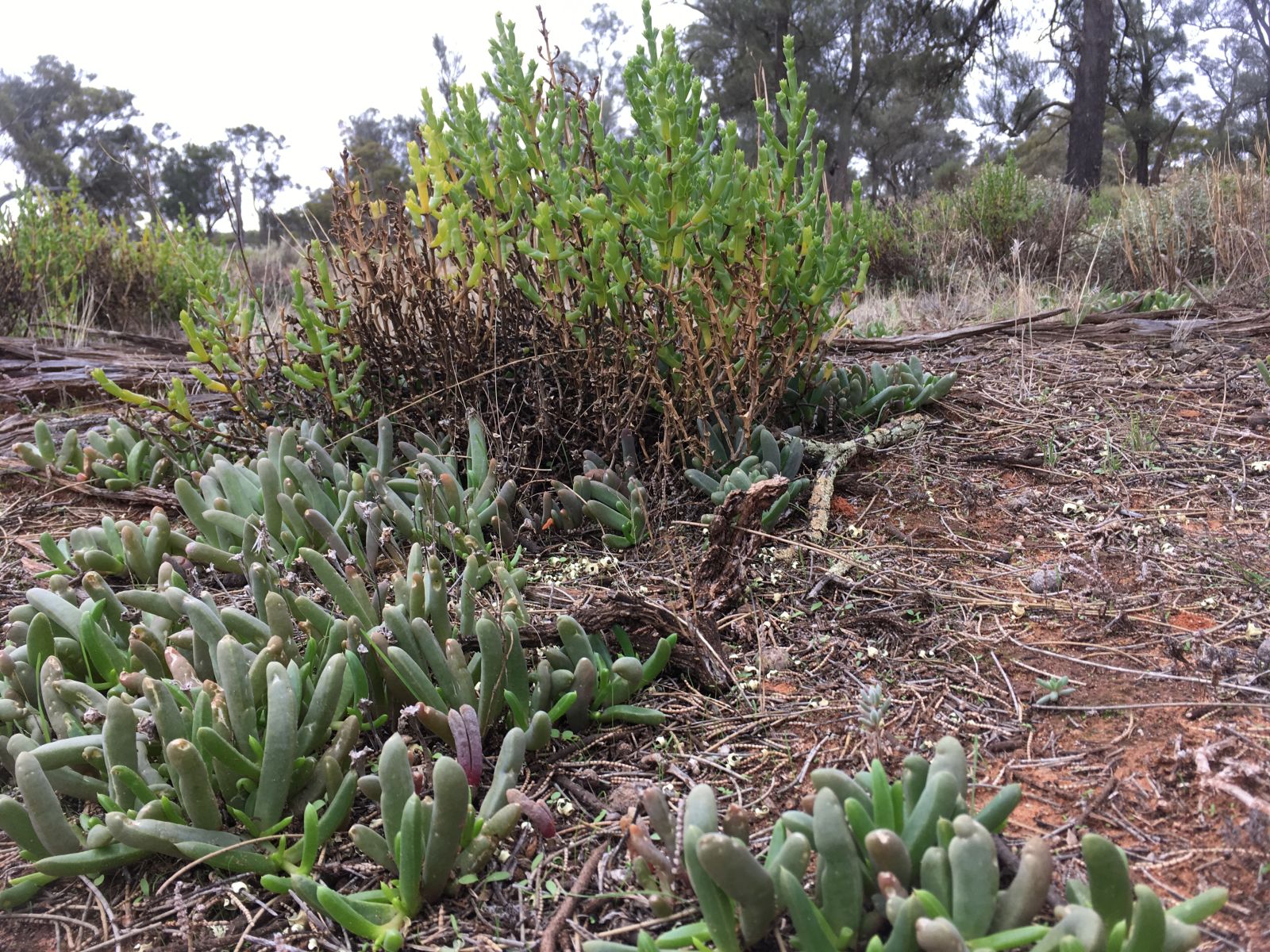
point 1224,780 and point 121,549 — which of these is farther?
point 121,549

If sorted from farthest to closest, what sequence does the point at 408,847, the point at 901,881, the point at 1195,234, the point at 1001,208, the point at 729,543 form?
the point at 1001,208, the point at 1195,234, the point at 729,543, the point at 408,847, the point at 901,881

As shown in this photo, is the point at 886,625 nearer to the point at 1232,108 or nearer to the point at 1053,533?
the point at 1053,533

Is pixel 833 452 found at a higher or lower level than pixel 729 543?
higher

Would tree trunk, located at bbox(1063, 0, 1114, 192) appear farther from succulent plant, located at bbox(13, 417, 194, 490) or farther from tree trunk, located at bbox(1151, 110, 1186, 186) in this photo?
tree trunk, located at bbox(1151, 110, 1186, 186)

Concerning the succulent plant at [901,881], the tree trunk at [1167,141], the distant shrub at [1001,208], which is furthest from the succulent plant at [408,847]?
the tree trunk at [1167,141]

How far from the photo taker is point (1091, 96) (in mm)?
11734

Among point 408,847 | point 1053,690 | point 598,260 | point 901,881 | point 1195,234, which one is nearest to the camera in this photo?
point 901,881

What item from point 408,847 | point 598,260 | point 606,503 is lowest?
point 408,847

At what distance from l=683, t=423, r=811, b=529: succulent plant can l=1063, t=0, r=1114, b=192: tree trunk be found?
10.8 meters

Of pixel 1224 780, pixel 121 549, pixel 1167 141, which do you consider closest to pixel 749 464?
pixel 1224 780

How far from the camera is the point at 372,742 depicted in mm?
1802

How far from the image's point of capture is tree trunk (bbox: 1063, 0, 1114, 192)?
11.6 m

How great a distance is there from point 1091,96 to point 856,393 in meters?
11.3

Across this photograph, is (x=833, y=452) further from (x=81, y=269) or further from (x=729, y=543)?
(x=81, y=269)
